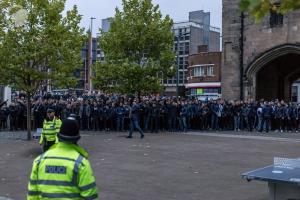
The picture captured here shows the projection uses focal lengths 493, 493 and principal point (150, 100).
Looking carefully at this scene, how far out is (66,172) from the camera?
14.5ft

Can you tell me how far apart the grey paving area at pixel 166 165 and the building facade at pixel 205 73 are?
4825cm

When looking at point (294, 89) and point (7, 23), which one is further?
point (294, 89)

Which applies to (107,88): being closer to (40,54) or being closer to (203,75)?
(40,54)

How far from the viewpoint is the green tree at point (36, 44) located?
783 inches

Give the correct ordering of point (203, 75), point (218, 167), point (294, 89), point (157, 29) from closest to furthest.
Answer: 1. point (218, 167)
2. point (157, 29)
3. point (294, 89)
4. point (203, 75)

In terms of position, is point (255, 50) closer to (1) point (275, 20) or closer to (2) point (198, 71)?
(1) point (275, 20)

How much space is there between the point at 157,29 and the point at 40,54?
13.9 metres

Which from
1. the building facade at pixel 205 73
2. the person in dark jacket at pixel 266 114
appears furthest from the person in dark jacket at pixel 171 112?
the building facade at pixel 205 73

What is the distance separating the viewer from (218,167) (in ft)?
42.2

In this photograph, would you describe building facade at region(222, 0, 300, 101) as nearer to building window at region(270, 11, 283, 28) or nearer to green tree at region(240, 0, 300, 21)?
building window at region(270, 11, 283, 28)

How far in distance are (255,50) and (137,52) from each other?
25.5ft

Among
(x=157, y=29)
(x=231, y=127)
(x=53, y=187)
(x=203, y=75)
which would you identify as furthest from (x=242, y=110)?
(x=203, y=75)

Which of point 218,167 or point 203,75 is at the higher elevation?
point 203,75

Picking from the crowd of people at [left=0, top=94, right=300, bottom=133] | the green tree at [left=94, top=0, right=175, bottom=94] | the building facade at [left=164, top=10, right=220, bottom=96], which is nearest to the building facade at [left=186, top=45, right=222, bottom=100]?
the building facade at [left=164, top=10, right=220, bottom=96]
